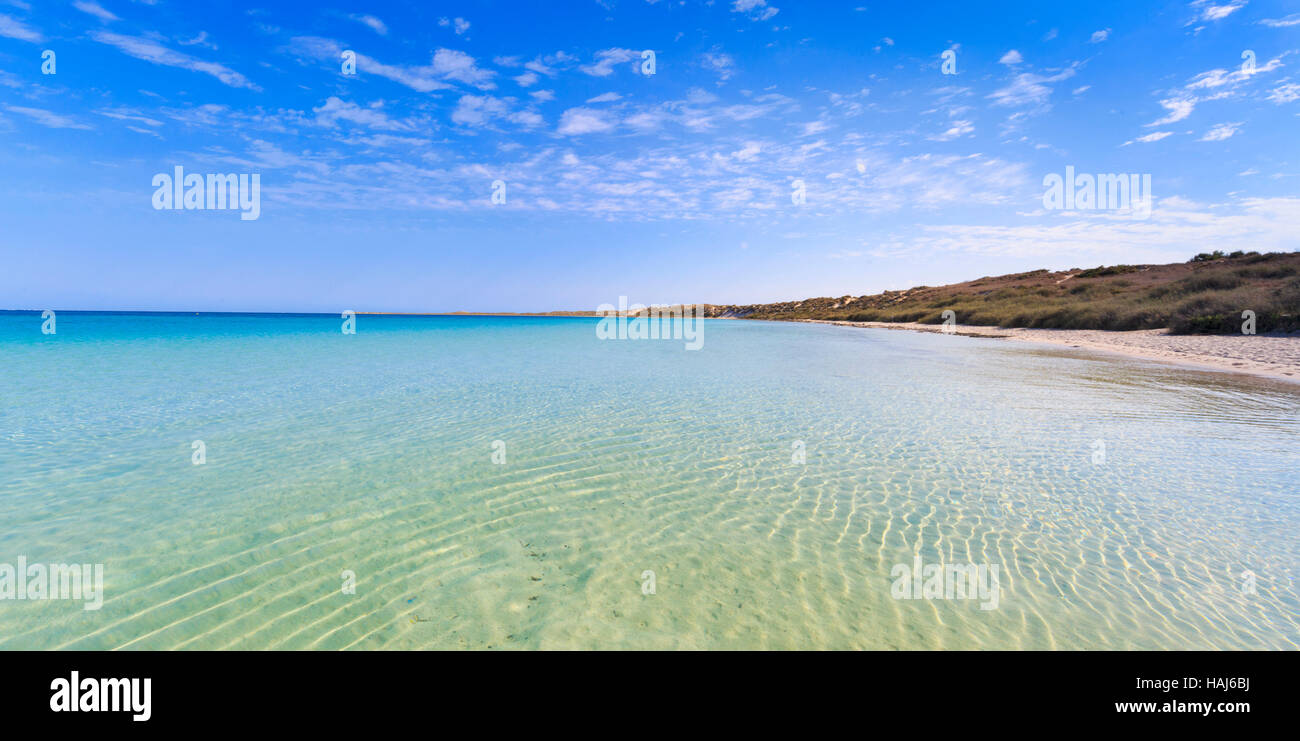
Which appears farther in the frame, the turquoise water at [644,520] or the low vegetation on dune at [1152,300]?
the low vegetation on dune at [1152,300]

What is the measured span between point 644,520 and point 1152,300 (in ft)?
170

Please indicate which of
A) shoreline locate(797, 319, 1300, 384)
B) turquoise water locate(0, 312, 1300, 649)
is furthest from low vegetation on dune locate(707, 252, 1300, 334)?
turquoise water locate(0, 312, 1300, 649)

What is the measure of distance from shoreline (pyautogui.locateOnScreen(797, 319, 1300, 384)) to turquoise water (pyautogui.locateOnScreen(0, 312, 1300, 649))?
10.4 m

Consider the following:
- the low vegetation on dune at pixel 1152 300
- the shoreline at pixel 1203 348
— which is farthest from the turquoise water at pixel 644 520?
the low vegetation on dune at pixel 1152 300

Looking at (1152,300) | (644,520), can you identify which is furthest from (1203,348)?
(644,520)

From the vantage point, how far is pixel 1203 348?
24953 millimetres

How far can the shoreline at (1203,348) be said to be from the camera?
19.4m

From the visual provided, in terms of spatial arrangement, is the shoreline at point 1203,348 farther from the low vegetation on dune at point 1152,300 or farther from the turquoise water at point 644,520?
the turquoise water at point 644,520

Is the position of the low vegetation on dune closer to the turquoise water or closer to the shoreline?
the shoreline

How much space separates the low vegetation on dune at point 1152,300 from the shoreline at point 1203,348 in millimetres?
1324

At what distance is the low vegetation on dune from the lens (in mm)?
29297
